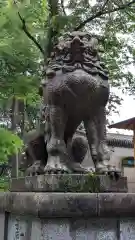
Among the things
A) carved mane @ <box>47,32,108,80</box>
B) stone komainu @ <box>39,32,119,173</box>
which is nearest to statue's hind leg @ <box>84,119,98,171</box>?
stone komainu @ <box>39,32,119,173</box>

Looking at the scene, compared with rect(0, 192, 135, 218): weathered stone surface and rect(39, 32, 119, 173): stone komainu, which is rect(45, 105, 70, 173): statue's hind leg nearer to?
rect(39, 32, 119, 173): stone komainu

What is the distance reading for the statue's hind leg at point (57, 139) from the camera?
11.1 ft

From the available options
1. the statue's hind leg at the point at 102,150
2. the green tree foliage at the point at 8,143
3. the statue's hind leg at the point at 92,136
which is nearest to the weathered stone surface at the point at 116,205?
the statue's hind leg at the point at 102,150

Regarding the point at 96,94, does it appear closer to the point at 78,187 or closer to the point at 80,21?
the point at 78,187

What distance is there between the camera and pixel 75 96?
3363 millimetres

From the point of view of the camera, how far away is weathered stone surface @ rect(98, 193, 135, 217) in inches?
111

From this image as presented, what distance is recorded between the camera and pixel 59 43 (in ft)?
11.9

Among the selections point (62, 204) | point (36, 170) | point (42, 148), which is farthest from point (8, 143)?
point (62, 204)

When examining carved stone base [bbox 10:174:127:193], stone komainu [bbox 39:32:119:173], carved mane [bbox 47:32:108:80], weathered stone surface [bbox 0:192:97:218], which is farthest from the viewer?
carved mane [bbox 47:32:108:80]

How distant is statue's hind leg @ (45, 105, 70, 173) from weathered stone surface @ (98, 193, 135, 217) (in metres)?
0.62

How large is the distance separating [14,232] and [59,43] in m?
1.95

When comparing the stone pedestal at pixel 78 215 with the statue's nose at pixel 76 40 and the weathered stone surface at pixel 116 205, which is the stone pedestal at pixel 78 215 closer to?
the weathered stone surface at pixel 116 205

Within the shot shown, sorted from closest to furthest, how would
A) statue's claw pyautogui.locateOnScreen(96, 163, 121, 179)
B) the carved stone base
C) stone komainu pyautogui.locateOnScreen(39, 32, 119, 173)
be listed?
1. the carved stone base
2. statue's claw pyautogui.locateOnScreen(96, 163, 121, 179)
3. stone komainu pyautogui.locateOnScreen(39, 32, 119, 173)

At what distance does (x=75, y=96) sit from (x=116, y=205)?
111 cm
